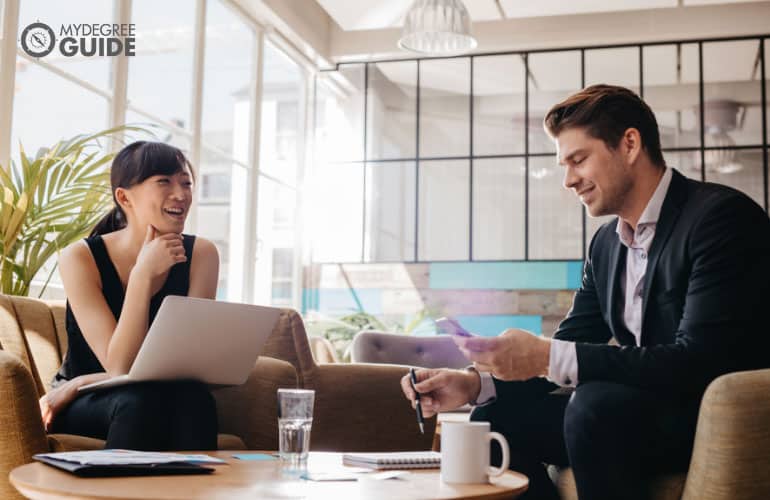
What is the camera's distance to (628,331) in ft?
5.83

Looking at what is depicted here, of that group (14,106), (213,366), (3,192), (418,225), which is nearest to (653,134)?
(213,366)

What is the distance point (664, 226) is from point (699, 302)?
0.21 metres

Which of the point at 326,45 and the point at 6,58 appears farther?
the point at 326,45

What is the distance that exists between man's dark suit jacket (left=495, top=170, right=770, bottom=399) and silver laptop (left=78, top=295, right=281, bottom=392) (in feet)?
2.59

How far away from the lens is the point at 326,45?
25.3 feet

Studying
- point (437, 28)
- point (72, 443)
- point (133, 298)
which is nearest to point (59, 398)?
point (72, 443)

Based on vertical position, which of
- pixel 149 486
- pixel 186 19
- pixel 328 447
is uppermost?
pixel 186 19

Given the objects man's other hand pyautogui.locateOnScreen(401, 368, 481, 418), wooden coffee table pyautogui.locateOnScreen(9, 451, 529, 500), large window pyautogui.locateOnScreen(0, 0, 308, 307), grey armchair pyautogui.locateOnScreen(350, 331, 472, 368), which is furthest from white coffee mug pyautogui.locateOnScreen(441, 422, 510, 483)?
grey armchair pyautogui.locateOnScreen(350, 331, 472, 368)

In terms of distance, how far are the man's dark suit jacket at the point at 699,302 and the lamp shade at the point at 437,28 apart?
3.90 meters

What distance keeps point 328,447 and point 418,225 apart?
500cm

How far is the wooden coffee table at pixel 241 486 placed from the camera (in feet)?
3.81

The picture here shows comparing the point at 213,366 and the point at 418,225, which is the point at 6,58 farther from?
the point at 418,225

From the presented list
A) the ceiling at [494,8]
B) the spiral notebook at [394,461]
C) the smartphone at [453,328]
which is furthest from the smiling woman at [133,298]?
the ceiling at [494,8]

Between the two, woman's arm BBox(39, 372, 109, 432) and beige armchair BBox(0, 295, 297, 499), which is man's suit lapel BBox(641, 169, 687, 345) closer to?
beige armchair BBox(0, 295, 297, 499)
